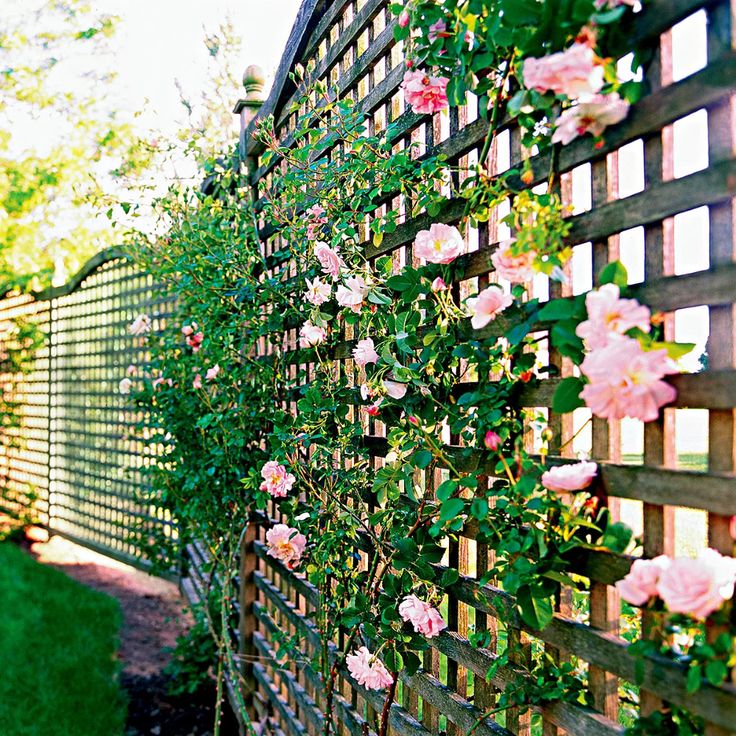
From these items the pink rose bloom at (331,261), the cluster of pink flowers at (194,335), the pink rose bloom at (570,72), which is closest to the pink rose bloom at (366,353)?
the pink rose bloom at (331,261)

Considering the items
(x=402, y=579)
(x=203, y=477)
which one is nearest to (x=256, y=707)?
(x=203, y=477)

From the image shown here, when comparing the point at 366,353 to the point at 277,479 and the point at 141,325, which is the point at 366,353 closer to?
the point at 277,479

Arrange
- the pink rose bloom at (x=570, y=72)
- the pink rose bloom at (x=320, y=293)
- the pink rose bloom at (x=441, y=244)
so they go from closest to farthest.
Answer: the pink rose bloom at (x=570, y=72) → the pink rose bloom at (x=441, y=244) → the pink rose bloom at (x=320, y=293)

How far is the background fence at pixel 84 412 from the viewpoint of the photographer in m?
5.46

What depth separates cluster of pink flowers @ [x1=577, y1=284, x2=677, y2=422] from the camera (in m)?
0.88

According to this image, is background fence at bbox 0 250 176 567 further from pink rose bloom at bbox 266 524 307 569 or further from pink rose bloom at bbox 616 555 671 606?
pink rose bloom at bbox 616 555 671 606

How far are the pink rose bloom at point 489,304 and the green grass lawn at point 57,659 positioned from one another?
8.27 feet

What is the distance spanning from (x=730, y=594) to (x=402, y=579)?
807 millimetres

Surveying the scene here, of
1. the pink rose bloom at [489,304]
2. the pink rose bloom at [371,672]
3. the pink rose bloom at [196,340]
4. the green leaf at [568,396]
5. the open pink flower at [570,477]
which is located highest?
the pink rose bloom at [196,340]

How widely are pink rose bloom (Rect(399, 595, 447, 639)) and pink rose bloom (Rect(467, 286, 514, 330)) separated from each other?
59 cm

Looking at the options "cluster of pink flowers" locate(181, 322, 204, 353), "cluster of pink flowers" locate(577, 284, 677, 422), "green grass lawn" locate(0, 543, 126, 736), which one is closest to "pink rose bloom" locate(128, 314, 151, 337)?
"cluster of pink flowers" locate(181, 322, 204, 353)

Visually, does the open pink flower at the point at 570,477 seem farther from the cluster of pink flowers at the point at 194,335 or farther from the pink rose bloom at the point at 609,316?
the cluster of pink flowers at the point at 194,335

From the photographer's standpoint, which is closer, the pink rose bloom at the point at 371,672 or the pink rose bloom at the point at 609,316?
the pink rose bloom at the point at 609,316

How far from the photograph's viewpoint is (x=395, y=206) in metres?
1.72
